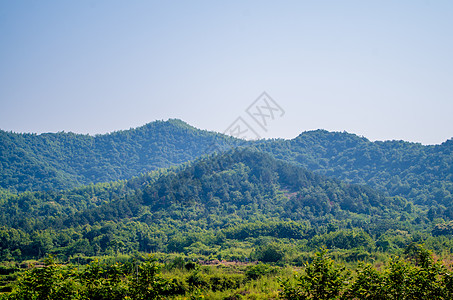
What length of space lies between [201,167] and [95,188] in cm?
3497

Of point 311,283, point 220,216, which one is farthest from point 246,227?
point 311,283

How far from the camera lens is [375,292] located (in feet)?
48.7

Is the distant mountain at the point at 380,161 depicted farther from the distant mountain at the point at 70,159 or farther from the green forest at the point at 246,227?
the distant mountain at the point at 70,159

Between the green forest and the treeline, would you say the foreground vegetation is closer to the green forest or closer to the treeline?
the green forest

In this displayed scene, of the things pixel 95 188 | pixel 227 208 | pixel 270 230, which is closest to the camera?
pixel 270 230

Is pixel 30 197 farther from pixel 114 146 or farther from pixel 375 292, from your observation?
pixel 114 146

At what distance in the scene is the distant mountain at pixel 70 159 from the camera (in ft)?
454

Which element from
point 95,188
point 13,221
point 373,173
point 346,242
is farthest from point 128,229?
point 373,173

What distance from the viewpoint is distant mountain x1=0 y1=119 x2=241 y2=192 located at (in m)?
138

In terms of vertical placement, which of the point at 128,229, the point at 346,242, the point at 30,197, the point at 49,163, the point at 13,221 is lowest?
the point at 346,242

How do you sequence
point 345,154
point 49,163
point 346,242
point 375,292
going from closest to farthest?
point 375,292
point 346,242
point 345,154
point 49,163

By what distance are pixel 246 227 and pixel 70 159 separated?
134m

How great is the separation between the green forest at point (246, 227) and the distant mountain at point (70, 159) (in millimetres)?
959

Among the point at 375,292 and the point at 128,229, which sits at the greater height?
the point at 128,229
